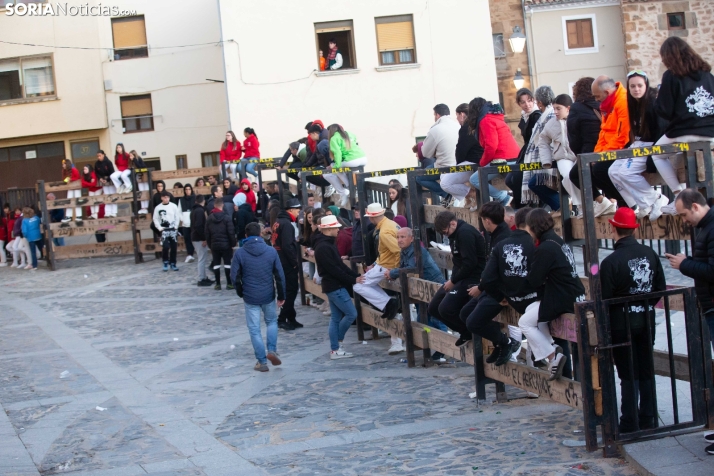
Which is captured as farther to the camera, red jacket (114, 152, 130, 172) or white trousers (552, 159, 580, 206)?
red jacket (114, 152, 130, 172)

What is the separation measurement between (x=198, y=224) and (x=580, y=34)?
21.5 m

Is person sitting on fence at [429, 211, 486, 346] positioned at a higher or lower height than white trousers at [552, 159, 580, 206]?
lower

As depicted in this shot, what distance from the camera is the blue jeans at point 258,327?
1173cm

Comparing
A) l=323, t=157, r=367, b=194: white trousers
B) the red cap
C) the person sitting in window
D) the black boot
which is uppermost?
the person sitting in window

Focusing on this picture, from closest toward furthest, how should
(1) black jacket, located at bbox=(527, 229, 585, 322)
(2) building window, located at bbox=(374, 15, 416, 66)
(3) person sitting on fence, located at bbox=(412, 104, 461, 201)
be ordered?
(1) black jacket, located at bbox=(527, 229, 585, 322) → (3) person sitting on fence, located at bbox=(412, 104, 461, 201) → (2) building window, located at bbox=(374, 15, 416, 66)

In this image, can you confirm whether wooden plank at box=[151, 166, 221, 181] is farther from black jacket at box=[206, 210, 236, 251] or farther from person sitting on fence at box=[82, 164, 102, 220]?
black jacket at box=[206, 210, 236, 251]

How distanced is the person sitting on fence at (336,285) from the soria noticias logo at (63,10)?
22006 millimetres

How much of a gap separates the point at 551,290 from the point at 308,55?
21.4 meters

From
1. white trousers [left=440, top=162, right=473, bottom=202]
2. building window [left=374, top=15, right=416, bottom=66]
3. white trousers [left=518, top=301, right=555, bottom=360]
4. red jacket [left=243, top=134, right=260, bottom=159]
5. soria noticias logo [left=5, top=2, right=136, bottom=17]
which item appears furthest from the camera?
soria noticias logo [left=5, top=2, right=136, bottom=17]

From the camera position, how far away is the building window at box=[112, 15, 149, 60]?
32000 mm

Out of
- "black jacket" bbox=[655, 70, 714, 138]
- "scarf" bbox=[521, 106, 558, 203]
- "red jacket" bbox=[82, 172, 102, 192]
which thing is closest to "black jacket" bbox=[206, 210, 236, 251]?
"red jacket" bbox=[82, 172, 102, 192]

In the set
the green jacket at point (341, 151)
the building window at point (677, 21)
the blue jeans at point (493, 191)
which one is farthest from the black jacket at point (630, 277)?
the building window at point (677, 21)

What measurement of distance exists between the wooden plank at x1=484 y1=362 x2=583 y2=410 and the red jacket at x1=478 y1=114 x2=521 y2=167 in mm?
2618

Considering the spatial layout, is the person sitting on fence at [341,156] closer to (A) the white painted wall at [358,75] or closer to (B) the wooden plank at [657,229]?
(B) the wooden plank at [657,229]
